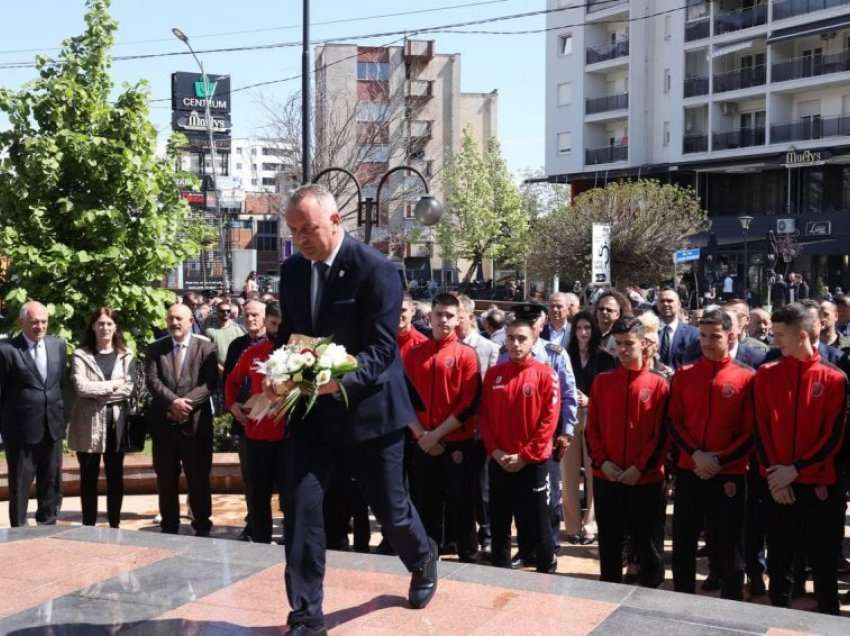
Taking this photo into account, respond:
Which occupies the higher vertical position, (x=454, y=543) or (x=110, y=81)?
(x=110, y=81)

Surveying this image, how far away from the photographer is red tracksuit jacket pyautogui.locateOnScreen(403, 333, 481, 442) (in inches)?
298

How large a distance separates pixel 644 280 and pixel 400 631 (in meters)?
36.3

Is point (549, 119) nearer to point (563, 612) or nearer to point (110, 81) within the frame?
point (110, 81)

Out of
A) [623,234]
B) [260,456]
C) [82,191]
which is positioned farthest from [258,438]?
[623,234]

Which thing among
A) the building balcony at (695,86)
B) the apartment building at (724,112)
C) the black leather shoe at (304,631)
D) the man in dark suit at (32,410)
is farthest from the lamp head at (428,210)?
the building balcony at (695,86)

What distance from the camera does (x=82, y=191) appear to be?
1135cm

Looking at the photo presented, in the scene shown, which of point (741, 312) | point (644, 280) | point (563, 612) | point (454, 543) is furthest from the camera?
point (644, 280)

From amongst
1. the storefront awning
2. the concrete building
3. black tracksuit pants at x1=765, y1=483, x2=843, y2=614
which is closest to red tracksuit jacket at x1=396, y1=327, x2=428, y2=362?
black tracksuit pants at x1=765, y1=483, x2=843, y2=614

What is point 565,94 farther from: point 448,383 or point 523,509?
point 523,509

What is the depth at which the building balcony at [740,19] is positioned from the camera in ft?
162

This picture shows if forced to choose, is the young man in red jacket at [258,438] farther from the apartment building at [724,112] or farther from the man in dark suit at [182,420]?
the apartment building at [724,112]

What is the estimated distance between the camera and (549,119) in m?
59.3

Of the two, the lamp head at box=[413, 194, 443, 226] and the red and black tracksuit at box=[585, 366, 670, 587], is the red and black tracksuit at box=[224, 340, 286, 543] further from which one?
the lamp head at box=[413, 194, 443, 226]

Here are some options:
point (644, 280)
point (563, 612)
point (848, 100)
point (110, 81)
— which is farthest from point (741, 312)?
point (848, 100)
